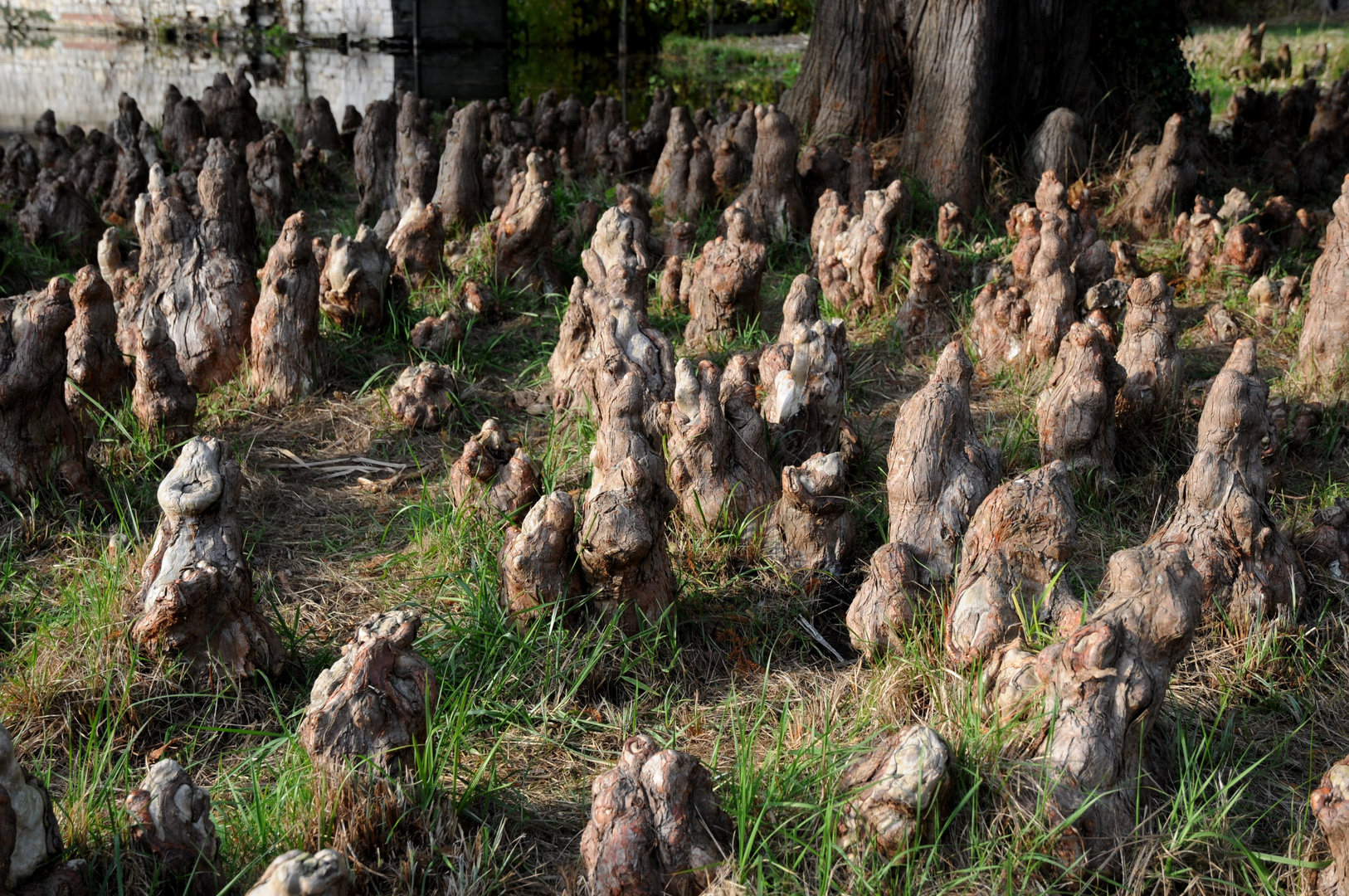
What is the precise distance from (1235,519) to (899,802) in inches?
48.0

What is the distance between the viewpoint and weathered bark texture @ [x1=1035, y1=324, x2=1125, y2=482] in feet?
10.5

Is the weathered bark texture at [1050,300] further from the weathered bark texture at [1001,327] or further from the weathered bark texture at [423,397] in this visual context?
the weathered bark texture at [423,397]

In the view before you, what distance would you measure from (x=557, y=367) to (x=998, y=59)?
304 centimetres

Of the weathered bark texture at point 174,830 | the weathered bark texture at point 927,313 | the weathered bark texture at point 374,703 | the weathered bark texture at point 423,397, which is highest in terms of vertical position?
the weathered bark texture at point 927,313

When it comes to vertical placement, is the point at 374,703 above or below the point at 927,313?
below

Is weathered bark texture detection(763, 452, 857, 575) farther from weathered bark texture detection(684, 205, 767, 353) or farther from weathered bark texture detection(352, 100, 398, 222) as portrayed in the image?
weathered bark texture detection(352, 100, 398, 222)

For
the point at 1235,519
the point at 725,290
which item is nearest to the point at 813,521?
the point at 1235,519

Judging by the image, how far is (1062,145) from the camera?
5492mm

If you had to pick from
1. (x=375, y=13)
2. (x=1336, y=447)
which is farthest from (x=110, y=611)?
(x=375, y=13)

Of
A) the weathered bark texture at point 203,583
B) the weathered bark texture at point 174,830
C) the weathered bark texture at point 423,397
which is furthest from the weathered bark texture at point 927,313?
the weathered bark texture at point 174,830

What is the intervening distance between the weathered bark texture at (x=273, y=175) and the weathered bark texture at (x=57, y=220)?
79 centimetres

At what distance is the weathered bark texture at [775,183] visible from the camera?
17.2 ft

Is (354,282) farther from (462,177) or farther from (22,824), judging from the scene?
(22,824)

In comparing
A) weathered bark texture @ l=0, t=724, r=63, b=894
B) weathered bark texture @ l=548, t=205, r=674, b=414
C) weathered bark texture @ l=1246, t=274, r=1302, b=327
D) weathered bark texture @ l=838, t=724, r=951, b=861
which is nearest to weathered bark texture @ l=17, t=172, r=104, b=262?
weathered bark texture @ l=548, t=205, r=674, b=414
